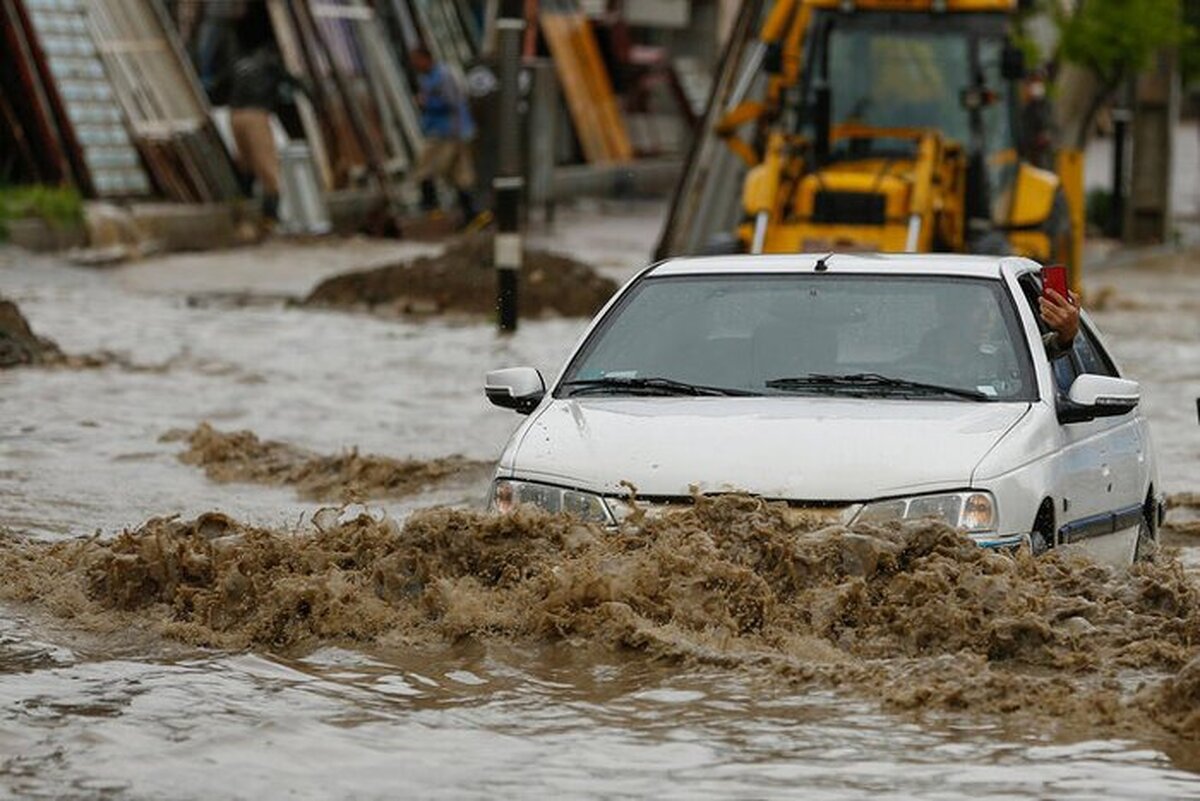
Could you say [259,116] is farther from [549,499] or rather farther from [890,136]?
[549,499]

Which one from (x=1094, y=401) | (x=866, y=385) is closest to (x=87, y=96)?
(x=866, y=385)

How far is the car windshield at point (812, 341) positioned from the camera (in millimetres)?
10141

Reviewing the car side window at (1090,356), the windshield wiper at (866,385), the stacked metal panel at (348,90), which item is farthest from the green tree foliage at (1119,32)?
the windshield wiper at (866,385)

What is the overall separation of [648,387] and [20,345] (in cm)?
989

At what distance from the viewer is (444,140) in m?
32.5

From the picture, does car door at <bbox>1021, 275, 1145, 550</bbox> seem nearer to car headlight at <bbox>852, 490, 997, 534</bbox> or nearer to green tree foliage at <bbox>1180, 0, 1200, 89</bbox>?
car headlight at <bbox>852, 490, 997, 534</bbox>

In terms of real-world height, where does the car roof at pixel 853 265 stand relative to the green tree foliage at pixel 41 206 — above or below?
above

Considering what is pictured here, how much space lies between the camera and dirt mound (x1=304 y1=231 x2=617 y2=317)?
77.8 feet

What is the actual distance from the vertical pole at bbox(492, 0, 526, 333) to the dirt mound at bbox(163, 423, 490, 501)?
5.85 m

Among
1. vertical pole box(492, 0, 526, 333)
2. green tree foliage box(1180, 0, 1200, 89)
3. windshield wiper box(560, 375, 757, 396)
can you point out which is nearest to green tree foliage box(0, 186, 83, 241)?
vertical pole box(492, 0, 526, 333)

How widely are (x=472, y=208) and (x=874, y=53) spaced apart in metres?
11.5

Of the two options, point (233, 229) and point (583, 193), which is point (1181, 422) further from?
point (583, 193)

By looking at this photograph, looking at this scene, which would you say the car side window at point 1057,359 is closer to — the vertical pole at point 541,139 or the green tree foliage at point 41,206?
the green tree foliage at point 41,206

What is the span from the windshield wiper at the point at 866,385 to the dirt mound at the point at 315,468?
4.25 meters
